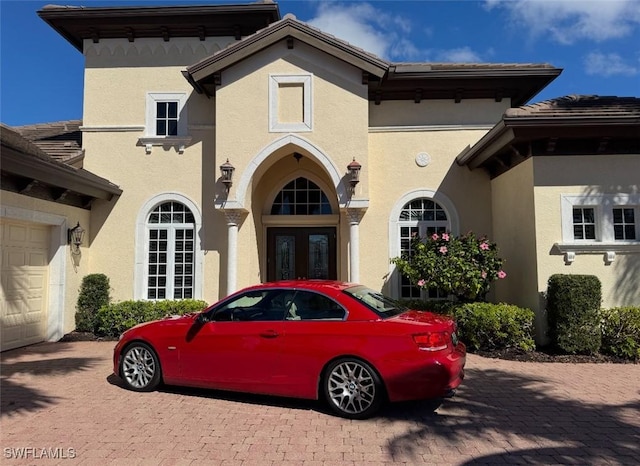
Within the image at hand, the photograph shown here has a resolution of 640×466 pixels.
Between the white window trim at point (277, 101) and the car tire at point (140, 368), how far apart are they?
5.85 meters

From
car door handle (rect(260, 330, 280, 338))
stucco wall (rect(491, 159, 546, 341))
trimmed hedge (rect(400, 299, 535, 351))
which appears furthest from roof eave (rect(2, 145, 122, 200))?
stucco wall (rect(491, 159, 546, 341))

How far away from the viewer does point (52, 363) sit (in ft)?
24.6

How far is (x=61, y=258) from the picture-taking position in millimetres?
9586

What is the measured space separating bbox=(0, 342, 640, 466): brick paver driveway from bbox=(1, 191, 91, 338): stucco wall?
11.5 ft

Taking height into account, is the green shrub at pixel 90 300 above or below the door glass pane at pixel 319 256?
below

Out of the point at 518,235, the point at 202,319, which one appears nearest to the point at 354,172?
the point at 518,235

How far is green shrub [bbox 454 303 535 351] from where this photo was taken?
771 centimetres

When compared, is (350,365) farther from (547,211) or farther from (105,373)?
(547,211)

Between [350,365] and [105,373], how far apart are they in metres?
4.26

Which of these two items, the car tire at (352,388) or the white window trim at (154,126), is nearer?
the car tire at (352,388)

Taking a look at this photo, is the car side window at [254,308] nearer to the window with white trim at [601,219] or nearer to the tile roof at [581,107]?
the tile roof at [581,107]

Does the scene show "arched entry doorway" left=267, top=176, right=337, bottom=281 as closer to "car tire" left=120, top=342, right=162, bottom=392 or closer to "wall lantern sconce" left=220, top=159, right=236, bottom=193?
"wall lantern sconce" left=220, top=159, right=236, bottom=193

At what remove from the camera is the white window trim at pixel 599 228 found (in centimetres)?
794

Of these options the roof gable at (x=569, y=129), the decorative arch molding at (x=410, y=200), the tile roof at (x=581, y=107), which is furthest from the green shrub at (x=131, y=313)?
the tile roof at (x=581, y=107)
